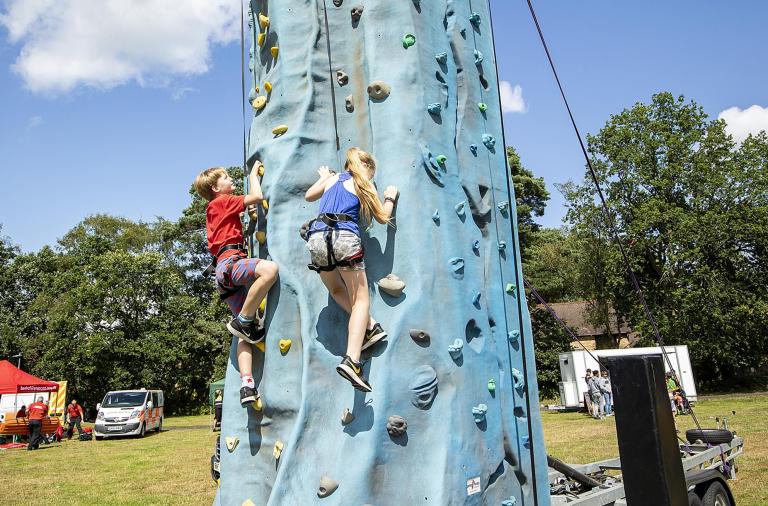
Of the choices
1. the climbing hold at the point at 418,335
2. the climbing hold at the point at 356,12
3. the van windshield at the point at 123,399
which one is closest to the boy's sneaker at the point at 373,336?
the climbing hold at the point at 418,335

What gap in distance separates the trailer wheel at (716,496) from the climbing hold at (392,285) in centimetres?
436

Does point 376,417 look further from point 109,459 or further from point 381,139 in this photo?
point 109,459

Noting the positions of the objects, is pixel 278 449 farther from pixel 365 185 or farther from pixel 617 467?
pixel 617 467

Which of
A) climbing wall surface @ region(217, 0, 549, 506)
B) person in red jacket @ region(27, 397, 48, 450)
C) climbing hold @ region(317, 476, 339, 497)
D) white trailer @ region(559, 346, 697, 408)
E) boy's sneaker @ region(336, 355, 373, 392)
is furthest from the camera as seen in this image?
white trailer @ region(559, 346, 697, 408)

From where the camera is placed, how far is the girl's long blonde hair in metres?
4.55

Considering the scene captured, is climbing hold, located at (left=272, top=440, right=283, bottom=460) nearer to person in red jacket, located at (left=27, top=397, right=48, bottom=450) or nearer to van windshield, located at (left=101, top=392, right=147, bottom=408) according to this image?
person in red jacket, located at (left=27, top=397, right=48, bottom=450)

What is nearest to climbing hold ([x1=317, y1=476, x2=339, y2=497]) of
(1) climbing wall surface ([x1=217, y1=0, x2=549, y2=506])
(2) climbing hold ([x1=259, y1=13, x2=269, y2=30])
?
(1) climbing wall surface ([x1=217, y1=0, x2=549, y2=506])

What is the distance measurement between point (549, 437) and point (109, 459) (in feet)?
36.2

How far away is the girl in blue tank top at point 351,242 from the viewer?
4438 mm

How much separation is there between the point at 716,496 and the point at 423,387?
4.31 m

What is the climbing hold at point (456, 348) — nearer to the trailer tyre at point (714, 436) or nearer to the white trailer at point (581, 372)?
the trailer tyre at point (714, 436)

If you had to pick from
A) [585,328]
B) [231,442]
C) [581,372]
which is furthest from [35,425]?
[585,328]

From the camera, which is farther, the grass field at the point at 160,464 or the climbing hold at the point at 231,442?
the grass field at the point at 160,464

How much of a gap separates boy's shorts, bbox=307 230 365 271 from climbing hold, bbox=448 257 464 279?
2.65 feet
